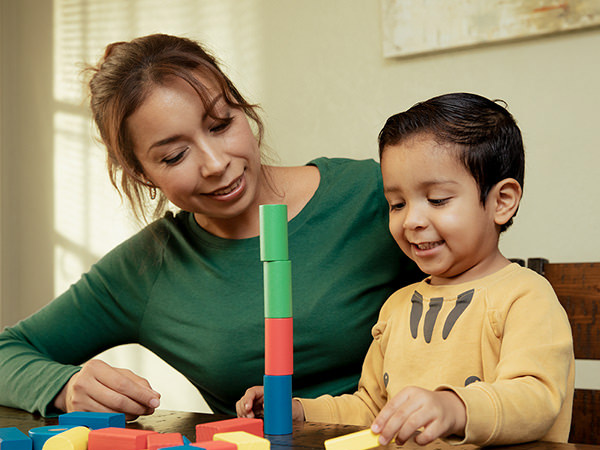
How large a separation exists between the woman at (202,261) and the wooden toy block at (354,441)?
19.0 inches

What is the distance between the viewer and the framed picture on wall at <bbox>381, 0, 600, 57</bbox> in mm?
1726

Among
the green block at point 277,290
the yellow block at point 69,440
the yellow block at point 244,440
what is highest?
the green block at point 277,290

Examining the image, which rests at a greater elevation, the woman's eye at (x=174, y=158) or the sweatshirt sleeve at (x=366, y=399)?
the woman's eye at (x=174, y=158)

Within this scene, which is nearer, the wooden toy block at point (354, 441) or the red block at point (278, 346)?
the wooden toy block at point (354, 441)

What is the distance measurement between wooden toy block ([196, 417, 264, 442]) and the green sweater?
0.42 m

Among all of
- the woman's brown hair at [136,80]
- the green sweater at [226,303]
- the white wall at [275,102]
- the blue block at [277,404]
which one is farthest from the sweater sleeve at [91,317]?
the white wall at [275,102]

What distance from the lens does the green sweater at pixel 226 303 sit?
1.19m

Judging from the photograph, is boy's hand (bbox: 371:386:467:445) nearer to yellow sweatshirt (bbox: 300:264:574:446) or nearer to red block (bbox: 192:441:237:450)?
yellow sweatshirt (bbox: 300:264:574:446)

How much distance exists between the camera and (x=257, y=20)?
2.35 metres

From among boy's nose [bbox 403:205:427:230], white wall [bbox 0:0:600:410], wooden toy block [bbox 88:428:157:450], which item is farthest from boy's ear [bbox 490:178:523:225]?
white wall [bbox 0:0:600:410]

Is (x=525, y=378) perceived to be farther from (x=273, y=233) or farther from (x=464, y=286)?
(x=273, y=233)

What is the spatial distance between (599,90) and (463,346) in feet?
3.63

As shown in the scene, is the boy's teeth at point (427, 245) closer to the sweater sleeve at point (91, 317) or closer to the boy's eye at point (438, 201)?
the boy's eye at point (438, 201)

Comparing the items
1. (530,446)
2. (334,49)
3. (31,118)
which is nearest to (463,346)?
(530,446)
